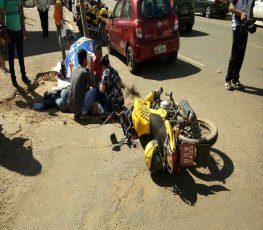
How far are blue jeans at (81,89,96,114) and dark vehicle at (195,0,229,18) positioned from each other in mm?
14526

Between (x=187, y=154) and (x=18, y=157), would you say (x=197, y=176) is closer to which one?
(x=187, y=154)

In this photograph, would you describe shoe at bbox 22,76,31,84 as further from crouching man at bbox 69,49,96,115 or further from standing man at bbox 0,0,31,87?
crouching man at bbox 69,49,96,115

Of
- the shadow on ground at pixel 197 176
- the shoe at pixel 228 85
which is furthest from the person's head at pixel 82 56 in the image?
the shoe at pixel 228 85

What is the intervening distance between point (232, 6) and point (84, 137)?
4.15m

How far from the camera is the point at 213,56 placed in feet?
35.7

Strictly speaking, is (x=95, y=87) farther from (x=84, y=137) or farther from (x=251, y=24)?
(x=251, y=24)

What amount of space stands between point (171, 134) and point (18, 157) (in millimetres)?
2599

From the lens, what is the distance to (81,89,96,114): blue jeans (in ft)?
22.8

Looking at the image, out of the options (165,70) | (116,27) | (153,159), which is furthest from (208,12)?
(153,159)


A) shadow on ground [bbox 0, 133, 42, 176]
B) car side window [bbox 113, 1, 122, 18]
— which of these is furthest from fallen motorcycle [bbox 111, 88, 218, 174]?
car side window [bbox 113, 1, 122, 18]

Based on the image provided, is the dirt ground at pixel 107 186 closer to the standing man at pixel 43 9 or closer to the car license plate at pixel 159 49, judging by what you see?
the car license plate at pixel 159 49

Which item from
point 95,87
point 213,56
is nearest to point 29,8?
point 213,56

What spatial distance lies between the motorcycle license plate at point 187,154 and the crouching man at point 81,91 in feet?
9.59

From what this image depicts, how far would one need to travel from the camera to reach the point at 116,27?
34.9 feet
